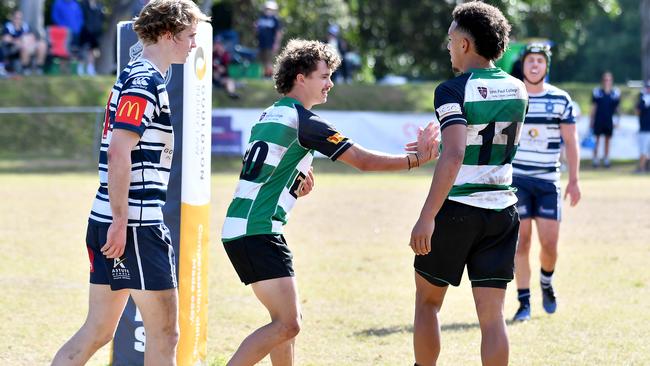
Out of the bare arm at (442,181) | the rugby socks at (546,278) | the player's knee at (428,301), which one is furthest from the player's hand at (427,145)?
the rugby socks at (546,278)

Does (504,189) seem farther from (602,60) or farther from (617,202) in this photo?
(602,60)

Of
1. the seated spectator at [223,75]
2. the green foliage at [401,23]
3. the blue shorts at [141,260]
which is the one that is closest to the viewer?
the blue shorts at [141,260]

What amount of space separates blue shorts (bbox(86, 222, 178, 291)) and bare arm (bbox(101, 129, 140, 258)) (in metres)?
0.09

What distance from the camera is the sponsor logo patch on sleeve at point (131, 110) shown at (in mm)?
4578

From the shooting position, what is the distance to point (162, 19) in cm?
475

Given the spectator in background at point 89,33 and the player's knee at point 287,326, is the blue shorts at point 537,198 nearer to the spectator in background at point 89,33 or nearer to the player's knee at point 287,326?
the player's knee at point 287,326

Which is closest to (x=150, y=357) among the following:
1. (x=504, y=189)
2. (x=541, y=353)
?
(x=504, y=189)

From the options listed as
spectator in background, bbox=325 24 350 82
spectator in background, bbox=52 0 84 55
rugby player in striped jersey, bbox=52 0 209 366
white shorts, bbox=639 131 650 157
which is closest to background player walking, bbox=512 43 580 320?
rugby player in striped jersey, bbox=52 0 209 366

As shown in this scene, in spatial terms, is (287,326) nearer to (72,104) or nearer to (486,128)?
(486,128)

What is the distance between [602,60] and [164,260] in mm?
65162

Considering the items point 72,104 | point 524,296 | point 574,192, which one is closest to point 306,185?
point 524,296

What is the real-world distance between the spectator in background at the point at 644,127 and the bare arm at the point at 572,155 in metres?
16.2

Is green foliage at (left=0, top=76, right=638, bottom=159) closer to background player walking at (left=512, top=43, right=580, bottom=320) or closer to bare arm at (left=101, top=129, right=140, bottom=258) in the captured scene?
background player walking at (left=512, top=43, right=580, bottom=320)

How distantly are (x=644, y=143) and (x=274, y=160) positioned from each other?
68.5ft
